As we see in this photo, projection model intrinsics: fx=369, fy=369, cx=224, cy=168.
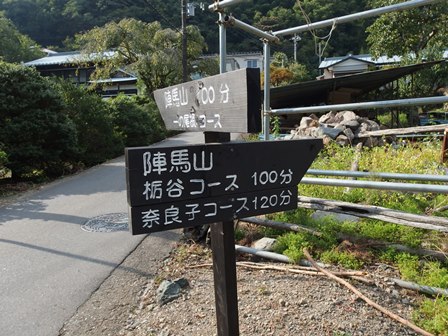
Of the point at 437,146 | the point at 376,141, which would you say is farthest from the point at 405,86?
the point at 437,146

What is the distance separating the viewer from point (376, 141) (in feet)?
32.4

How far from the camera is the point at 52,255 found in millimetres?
A: 4645

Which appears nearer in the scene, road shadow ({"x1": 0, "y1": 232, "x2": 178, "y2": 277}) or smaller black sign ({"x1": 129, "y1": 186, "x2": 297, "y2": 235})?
smaller black sign ({"x1": 129, "y1": 186, "x2": 297, "y2": 235})

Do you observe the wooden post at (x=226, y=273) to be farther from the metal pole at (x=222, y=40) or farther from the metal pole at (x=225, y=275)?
the metal pole at (x=222, y=40)

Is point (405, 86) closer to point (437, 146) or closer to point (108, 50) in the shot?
point (437, 146)

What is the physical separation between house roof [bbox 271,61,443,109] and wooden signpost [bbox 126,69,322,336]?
11335 millimetres

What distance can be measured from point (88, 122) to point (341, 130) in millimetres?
7772

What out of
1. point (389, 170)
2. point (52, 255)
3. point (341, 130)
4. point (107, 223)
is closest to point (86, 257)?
point (52, 255)

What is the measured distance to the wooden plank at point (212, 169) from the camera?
159 cm

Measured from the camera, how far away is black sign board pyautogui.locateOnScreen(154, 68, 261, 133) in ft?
5.53

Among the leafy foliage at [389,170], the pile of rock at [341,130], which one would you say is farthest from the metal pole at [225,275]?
the pile of rock at [341,130]

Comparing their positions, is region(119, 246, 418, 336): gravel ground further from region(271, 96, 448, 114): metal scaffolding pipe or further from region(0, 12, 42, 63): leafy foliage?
region(0, 12, 42, 63): leafy foliage

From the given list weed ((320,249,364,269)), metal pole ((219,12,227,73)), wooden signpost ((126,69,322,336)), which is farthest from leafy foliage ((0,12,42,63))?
wooden signpost ((126,69,322,336))

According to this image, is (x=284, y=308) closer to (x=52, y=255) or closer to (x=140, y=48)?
(x=52, y=255)
